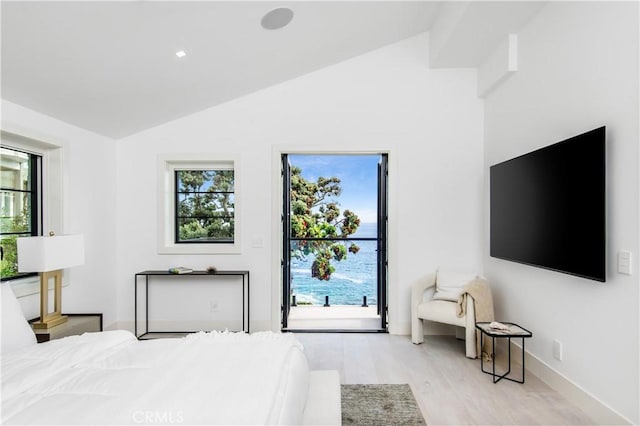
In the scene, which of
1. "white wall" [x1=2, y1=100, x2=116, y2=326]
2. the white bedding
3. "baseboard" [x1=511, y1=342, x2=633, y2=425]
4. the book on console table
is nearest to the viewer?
the white bedding

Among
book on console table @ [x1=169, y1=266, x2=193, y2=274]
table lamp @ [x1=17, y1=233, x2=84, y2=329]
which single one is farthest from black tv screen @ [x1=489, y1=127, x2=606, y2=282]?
table lamp @ [x1=17, y1=233, x2=84, y2=329]

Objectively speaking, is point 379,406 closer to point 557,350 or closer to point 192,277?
point 557,350

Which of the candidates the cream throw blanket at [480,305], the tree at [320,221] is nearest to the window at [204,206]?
the tree at [320,221]

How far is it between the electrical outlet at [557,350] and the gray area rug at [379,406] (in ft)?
3.67

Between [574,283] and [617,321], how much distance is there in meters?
0.40

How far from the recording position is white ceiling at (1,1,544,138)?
221 centimetres

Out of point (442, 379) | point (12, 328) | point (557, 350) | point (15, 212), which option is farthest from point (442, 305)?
point (15, 212)

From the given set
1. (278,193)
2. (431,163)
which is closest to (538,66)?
(431,163)

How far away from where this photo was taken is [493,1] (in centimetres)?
271

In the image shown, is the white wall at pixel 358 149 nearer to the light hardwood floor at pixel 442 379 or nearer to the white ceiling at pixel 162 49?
the white ceiling at pixel 162 49

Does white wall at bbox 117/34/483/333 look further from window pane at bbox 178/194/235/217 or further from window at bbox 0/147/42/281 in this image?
window at bbox 0/147/42/281

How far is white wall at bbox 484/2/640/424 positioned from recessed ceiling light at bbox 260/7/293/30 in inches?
80.0

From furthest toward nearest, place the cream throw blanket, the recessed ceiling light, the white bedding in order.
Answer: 1. the cream throw blanket
2. the recessed ceiling light
3. the white bedding

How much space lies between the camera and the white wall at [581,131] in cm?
A: 197
